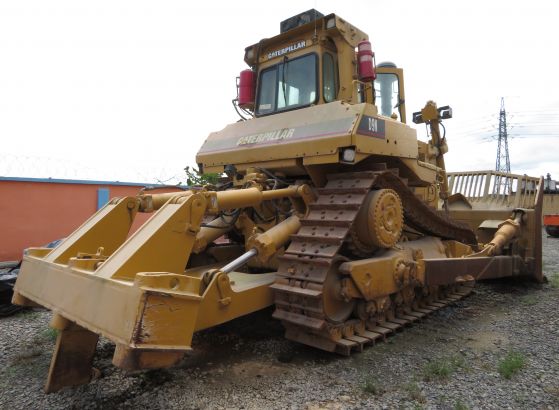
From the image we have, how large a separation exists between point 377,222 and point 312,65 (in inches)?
87.2

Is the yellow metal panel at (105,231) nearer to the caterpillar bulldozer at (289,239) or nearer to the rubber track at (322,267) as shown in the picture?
the caterpillar bulldozer at (289,239)

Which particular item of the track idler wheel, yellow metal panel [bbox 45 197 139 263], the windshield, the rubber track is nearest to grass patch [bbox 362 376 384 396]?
the rubber track

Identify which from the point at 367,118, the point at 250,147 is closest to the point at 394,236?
the point at 367,118

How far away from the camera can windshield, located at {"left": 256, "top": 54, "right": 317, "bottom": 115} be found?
17.2ft

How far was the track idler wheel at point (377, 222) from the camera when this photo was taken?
4105 millimetres

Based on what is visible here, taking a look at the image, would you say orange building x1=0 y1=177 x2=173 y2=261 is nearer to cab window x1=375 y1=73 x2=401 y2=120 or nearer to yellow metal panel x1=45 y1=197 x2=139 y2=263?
yellow metal panel x1=45 y1=197 x2=139 y2=263

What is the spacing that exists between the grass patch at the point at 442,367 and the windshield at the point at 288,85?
3114 millimetres

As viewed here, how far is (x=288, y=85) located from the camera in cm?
553

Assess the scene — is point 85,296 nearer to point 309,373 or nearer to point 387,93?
point 309,373

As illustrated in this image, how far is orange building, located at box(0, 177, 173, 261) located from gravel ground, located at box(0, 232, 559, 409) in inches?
166

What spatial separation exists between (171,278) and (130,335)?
Answer: 41 centimetres

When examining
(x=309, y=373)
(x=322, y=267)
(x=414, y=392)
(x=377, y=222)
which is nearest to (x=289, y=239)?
(x=322, y=267)

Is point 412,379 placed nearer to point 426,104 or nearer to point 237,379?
point 237,379

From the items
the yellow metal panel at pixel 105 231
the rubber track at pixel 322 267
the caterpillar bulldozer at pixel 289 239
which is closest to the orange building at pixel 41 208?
the caterpillar bulldozer at pixel 289 239
